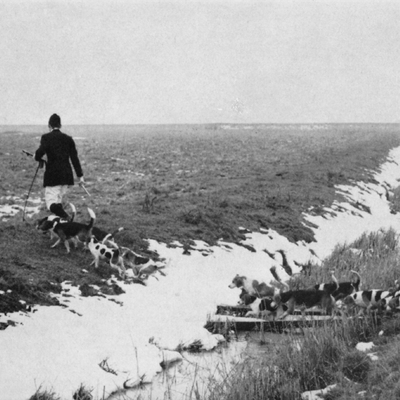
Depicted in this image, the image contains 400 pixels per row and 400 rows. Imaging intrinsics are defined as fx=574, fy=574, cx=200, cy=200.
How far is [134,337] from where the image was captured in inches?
310

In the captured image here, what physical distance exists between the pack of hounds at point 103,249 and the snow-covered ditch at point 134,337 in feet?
0.95

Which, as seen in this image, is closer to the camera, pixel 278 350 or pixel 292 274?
pixel 278 350

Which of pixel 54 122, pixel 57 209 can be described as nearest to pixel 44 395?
pixel 57 209

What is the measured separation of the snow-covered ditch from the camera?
6.62 m

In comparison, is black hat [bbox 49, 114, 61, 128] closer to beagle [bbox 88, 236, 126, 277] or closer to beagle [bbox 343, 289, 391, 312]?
beagle [bbox 88, 236, 126, 277]

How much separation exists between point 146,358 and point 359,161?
23.3 m

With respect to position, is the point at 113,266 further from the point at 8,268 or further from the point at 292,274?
the point at 292,274

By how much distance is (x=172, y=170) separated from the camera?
27.7 m

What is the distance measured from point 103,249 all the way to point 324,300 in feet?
12.0

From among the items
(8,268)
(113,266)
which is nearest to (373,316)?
(113,266)

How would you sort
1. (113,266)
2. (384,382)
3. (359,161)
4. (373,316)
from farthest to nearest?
(359,161) → (113,266) → (373,316) → (384,382)

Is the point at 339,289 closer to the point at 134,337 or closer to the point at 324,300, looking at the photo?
the point at 324,300

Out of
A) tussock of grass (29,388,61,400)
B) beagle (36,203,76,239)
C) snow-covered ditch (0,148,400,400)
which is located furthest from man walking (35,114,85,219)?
tussock of grass (29,388,61,400)

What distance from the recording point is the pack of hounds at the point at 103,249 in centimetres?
957
